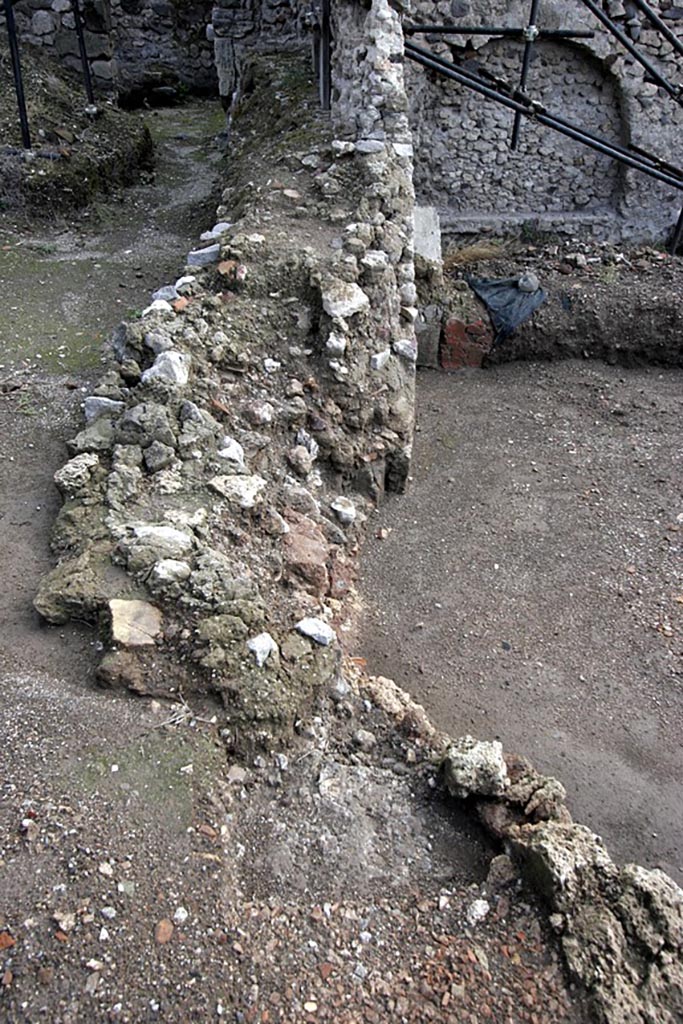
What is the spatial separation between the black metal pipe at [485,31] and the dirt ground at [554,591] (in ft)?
10.5

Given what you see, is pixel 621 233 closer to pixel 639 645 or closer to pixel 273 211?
pixel 273 211

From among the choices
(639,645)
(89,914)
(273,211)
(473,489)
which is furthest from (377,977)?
(273,211)

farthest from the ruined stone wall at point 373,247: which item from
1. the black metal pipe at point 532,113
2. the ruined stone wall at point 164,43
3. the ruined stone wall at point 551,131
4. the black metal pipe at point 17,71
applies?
the ruined stone wall at point 164,43

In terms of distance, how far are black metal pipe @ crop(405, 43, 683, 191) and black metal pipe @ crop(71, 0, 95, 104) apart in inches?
156

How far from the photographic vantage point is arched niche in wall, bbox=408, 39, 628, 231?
7895 mm

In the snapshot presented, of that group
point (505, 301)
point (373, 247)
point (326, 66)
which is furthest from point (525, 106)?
point (373, 247)

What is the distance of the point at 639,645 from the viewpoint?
4230 mm

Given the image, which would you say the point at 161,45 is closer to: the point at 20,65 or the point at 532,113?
the point at 20,65

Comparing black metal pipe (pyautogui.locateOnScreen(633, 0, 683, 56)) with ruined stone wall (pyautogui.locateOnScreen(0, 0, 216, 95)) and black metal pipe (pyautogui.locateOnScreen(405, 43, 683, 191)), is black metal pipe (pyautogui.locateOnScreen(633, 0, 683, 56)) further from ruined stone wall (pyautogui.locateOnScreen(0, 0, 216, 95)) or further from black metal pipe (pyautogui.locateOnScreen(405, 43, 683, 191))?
ruined stone wall (pyautogui.locateOnScreen(0, 0, 216, 95))

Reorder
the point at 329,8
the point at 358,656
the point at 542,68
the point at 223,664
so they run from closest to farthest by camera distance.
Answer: the point at 223,664 → the point at 358,656 → the point at 329,8 → the point at 542,68

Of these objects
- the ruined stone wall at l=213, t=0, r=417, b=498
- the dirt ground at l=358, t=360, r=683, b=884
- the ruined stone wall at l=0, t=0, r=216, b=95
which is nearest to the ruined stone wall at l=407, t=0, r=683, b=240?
the ruined stone wall at l=213, t=0, r=417, b=498

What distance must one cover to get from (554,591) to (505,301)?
11.4 ft

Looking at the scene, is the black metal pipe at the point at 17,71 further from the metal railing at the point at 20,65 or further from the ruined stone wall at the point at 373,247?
the ruined stone wall at the point at 373,247

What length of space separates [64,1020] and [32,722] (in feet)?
2.90
